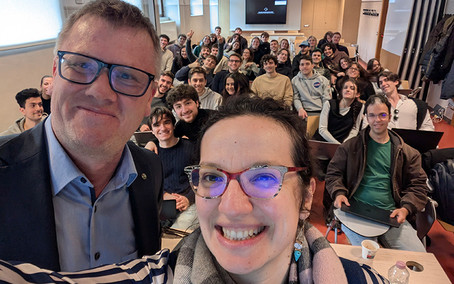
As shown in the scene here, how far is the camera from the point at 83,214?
1.03m

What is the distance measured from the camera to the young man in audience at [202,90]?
4370mm

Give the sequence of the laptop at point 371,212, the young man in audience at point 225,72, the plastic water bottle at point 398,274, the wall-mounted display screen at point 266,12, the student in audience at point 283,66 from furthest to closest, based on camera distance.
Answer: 1. the wall-mounted display screen at point 266,12
2. the student in audience at point 283,66
3. the young man in audience at point 225,72
4. the laptop at point 371,212
5. the plastic water bottle at point 398,274

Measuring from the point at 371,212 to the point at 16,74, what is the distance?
471 cm

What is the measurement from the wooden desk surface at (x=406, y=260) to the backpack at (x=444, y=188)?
98 centimetres

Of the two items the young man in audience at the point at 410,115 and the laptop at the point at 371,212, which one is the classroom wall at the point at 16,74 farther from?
the young man in audience at the point at 410,115

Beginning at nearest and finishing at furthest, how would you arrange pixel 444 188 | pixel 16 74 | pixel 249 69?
pixel 444 188
pixel 16 74
pixel 249 69

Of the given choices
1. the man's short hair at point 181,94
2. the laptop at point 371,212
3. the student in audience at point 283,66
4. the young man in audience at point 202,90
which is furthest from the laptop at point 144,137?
the student in audience at point 283,66

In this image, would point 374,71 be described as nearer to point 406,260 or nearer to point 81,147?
point 406,260

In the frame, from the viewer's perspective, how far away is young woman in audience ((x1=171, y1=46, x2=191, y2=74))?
8.01m

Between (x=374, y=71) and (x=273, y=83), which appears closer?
(x=273, y=83)

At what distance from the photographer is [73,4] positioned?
5316 mm

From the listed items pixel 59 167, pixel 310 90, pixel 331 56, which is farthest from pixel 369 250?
pixel 331 56

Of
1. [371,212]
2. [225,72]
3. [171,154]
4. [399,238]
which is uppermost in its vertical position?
[225,72]

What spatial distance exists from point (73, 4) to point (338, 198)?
17.8 ft
